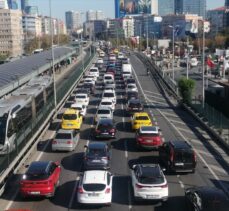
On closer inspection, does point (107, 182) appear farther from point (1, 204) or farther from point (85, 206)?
point (1, 204)

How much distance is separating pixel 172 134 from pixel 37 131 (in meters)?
8.61

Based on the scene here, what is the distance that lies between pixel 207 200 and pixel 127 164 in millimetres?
8493

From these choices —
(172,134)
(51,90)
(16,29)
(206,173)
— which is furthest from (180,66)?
(16,29)

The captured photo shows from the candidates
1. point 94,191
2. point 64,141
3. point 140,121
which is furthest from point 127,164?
point 140,121

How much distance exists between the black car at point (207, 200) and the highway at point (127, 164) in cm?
120

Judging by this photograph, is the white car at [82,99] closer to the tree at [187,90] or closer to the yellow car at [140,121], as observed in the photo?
the tree at [187,90]

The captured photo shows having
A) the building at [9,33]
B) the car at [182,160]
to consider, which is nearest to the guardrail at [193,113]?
the car at [182,160]

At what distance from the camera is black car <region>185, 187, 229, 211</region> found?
1462 cm

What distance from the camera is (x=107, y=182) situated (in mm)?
17141

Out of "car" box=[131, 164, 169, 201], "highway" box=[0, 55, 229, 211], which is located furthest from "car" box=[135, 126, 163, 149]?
"car" box=[131, 164, 169, 201]

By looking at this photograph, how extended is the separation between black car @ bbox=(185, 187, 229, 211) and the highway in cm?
120

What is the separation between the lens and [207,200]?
48.6ft

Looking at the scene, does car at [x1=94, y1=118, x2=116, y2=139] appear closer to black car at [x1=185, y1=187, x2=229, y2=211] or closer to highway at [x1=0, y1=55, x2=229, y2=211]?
highway at [x1=0, y1=55, x2=229, y2=211]

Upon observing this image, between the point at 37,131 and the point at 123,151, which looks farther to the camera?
the point at 37,131
